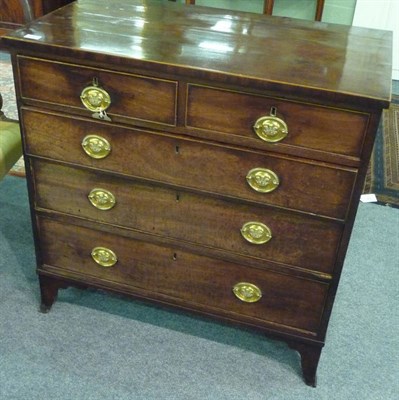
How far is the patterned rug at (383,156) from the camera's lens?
2.46 m

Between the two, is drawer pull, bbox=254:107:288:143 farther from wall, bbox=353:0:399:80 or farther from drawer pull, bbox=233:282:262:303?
wall, bbox=353:0:399:80

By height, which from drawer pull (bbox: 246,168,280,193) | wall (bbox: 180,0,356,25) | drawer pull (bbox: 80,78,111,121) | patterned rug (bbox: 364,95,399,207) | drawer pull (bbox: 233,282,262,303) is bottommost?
patterned rug (bbox: 364,95,399,207)

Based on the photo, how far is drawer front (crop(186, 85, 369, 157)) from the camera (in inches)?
47.2

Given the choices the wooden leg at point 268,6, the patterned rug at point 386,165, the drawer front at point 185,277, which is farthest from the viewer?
the wooden leg at point 268,6

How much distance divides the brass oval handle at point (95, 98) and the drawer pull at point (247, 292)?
59 cm

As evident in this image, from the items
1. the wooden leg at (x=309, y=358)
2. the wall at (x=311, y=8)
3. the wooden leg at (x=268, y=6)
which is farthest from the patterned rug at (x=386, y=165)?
the wooden leg at (x=309, y=358)

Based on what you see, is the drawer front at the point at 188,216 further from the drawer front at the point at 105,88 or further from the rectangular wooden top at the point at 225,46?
the rectangular wooden top at the point at 225,46

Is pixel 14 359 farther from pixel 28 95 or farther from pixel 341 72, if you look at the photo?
pixel 341 72

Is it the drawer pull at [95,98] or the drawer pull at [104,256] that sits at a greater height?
the drawer pull at [95,98]

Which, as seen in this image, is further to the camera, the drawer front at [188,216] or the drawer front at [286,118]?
the drawer front at [188,216]

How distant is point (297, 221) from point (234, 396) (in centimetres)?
54

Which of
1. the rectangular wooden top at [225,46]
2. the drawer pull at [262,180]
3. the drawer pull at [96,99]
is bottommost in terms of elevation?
the drawer pull at [262,180]

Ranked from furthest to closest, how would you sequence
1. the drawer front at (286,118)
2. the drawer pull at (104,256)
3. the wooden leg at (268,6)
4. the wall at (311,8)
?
the wall at (311,8)
the wooden leg at (268,6)
the drawer pull at (104,256)
the drawer front at (286,118)

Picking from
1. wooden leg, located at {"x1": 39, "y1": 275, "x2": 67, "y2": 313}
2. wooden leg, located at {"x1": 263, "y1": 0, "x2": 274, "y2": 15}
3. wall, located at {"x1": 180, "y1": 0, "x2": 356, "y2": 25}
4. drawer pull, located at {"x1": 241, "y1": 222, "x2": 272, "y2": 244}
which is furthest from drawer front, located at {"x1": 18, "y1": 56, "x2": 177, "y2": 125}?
wall, located at {"x1": 180, "y1": 0, "x2": 356, "y2": 25}
